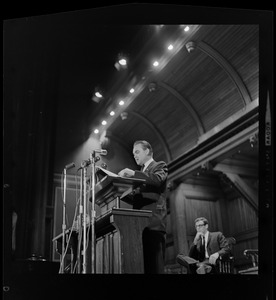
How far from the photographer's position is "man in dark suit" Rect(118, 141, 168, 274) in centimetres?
252

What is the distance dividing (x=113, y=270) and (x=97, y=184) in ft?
1.61

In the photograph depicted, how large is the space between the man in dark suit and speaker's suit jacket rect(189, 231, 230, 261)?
175mm

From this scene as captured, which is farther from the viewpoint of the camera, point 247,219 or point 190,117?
point 190,117

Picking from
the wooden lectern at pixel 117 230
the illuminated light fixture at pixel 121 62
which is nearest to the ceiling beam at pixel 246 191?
the wooden lectern at pixel 117 230

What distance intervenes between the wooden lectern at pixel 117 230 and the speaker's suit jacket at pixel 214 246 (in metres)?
0.30

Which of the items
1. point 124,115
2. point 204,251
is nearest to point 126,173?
point 124,115

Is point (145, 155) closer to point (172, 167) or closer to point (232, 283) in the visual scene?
point (172, 167)

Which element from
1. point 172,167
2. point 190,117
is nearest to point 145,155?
point 172,167

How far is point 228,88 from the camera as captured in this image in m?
2.77

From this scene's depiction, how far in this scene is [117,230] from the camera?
97.2 inches

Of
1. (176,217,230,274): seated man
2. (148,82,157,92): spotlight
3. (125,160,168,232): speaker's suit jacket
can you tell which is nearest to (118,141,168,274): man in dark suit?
(125,160,168,232): speaker's suit jacket

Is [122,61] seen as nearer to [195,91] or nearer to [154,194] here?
[195,91]

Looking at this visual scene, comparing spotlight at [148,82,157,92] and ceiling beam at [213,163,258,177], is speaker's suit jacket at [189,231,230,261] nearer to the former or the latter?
ceiling beam at [213,163,258,177]

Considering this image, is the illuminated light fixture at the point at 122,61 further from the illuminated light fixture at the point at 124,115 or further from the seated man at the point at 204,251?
the seated man at the point at 204,251
